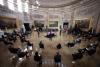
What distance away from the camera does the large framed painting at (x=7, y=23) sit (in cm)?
1167

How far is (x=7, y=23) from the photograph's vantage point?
12.5 metres

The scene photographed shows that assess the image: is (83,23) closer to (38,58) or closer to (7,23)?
(38,58)

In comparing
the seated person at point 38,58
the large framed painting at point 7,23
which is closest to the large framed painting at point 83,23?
the seated person at point 38,58

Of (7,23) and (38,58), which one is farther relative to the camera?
(7,23)

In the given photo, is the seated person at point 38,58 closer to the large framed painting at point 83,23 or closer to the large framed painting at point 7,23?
the large framed painting at point 7,23

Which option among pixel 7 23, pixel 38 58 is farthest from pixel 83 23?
pixel 7 23

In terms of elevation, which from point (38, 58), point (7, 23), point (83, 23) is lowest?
point (38, 58)

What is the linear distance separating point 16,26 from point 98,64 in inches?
446

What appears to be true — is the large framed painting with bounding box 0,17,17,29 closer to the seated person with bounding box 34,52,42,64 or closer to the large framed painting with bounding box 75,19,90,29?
the seated person with bounding box 34,52,42,64

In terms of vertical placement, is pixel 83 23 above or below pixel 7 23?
below

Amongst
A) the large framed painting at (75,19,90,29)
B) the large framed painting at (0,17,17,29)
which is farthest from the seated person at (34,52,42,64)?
the large framed painting at (75,19,90,29)

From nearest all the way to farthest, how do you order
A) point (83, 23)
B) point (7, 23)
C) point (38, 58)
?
point (38, 58) → point (7, 23) → point (83, 23)

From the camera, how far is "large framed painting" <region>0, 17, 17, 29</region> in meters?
11.7

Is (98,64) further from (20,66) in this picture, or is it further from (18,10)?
(18,10)
